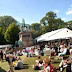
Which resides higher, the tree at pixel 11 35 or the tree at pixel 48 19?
the tree at pixel 48 19

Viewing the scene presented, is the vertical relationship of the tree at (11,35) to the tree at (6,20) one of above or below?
below

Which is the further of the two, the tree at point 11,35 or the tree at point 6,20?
the tree at point 6,20

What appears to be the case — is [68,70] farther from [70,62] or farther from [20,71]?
[20,71]

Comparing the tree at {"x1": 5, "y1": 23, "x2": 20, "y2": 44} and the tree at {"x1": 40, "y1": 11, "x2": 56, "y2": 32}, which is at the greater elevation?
the tree at {"x1": 40, "y1": 11, "x2": 56, "y2": 32}

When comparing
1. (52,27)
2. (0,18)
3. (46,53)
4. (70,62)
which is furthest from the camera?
(0,18)

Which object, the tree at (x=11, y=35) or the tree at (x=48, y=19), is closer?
the tree at (x=11, y=35)

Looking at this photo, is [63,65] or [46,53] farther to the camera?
[46,53]

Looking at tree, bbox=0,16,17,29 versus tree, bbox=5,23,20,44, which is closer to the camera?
tree, bbox=5,23,20,44

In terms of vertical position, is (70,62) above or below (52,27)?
below

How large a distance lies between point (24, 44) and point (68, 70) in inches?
1280

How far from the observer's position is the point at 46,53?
65.9ft

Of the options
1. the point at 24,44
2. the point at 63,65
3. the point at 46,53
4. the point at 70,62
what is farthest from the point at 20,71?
the point at 24,44

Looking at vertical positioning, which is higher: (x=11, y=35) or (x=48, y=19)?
(x=48, y=19)

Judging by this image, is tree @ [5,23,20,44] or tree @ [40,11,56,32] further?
tree @ [40,11,56,32]
